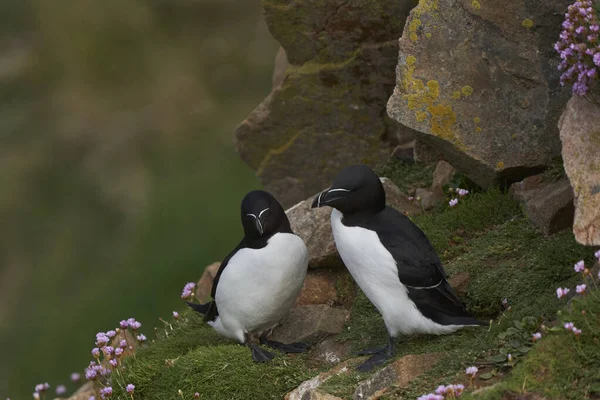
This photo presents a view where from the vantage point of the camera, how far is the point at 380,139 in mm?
10422

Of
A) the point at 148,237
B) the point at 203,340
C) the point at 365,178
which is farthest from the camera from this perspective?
the point at 148,237

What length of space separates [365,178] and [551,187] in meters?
1.58

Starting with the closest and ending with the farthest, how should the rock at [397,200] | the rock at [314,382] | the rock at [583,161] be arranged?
the rock at [583,161]
the rock at [314,382]
the rock at [397,200]

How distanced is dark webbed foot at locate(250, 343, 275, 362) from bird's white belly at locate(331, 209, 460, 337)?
92cm

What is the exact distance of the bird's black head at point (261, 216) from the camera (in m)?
7.42

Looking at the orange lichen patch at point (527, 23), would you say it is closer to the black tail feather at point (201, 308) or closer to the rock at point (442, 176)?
the rock at point (442, 176)

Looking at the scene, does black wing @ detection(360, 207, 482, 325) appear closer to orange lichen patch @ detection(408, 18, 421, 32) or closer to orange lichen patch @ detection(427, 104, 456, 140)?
orange lichen patch @ detection(427, 104, 456, 140)

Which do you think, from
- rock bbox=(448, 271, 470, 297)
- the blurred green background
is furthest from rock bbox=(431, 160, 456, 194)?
the blurred green background

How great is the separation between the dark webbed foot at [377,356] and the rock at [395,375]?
0.98 ft

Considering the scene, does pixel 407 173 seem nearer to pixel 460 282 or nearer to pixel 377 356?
pixel 460 282

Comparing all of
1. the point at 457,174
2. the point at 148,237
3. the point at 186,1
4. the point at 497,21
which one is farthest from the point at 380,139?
the point at 186,1

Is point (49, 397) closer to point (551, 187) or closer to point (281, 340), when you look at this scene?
point (281, 340)

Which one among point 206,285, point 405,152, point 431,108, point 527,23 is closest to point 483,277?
point 431,108

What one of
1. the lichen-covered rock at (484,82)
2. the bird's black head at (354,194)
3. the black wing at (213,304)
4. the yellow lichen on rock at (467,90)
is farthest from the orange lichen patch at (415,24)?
the black wing at (213,304)
